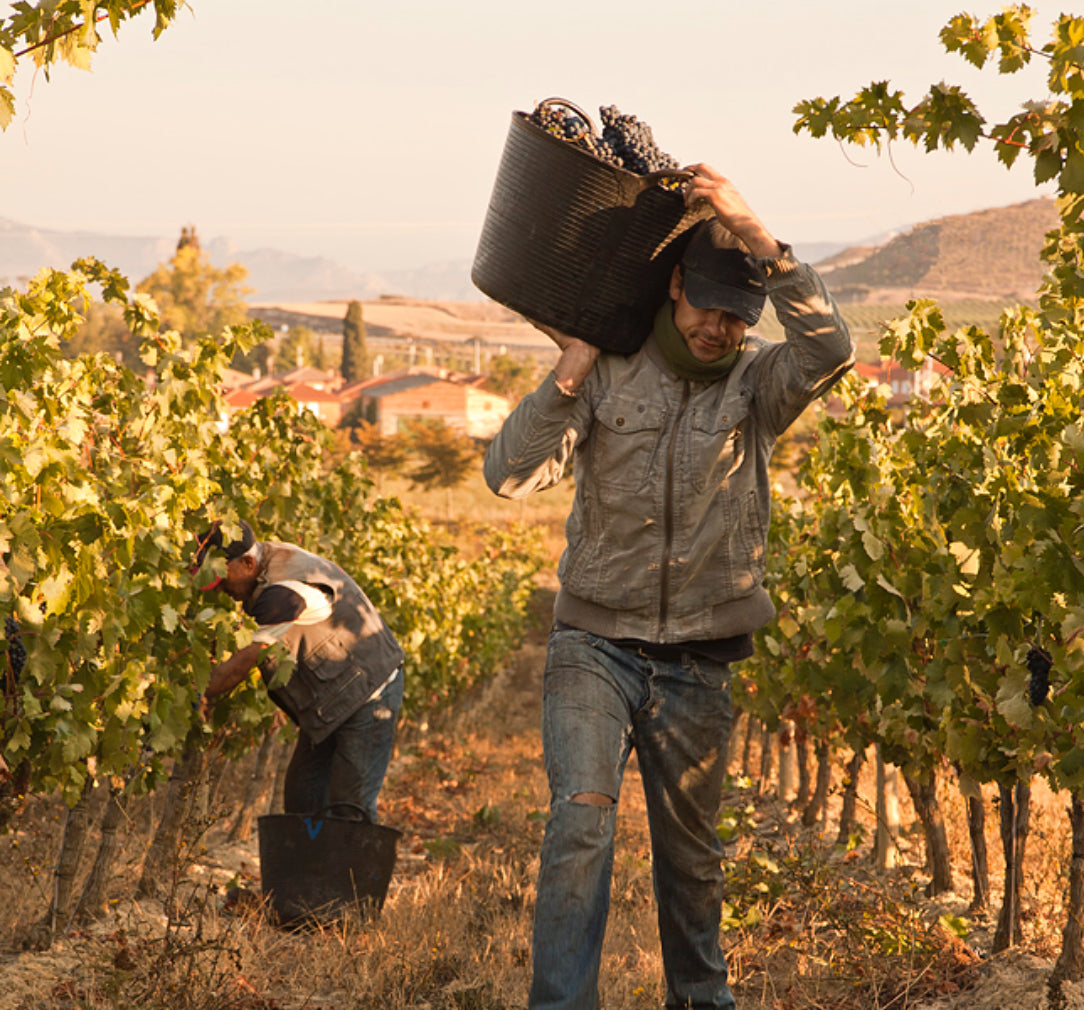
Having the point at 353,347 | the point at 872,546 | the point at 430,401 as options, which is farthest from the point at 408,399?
the point at 872,546

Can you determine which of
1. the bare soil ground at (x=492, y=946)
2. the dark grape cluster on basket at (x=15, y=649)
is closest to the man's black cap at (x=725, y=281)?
the bare soil ground at (x=492, y=946)

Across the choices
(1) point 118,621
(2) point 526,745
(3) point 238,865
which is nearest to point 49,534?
(1) point 118,621

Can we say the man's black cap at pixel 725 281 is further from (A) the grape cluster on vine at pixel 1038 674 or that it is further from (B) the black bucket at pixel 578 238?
(A) the grape cluster on vine at pixel 1038 674

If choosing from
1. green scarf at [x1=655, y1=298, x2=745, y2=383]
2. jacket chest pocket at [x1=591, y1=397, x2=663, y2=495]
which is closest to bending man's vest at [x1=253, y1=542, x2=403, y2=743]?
jacket chest pocket at [x1=591, y1=397, x2=663, y2=495]

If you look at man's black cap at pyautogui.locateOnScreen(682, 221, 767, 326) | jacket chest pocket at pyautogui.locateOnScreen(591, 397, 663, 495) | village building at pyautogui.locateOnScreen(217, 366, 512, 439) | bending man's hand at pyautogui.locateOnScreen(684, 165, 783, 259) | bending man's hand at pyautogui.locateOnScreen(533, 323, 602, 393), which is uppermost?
bending man's hand at pyautogui.locateOnScreen(684, 165, 783, 259)

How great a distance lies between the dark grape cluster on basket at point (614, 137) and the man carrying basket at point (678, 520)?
0.45 feet

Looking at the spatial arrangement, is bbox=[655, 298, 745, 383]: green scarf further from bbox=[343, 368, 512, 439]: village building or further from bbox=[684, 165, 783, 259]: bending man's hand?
bbox=[343, 368, 512, 439]: village building

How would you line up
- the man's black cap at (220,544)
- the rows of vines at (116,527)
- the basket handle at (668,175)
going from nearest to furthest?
the basket handle at (668,175)
the rows of vines at (116,527)
the man's black cap at (220,544)

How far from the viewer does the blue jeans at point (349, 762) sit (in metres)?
4.95

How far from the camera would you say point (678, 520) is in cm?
298

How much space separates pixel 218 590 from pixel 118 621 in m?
1.19

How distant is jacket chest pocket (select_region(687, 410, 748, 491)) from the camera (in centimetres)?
298

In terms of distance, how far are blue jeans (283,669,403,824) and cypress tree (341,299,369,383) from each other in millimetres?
87337

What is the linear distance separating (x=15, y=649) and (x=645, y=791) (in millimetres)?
1926
